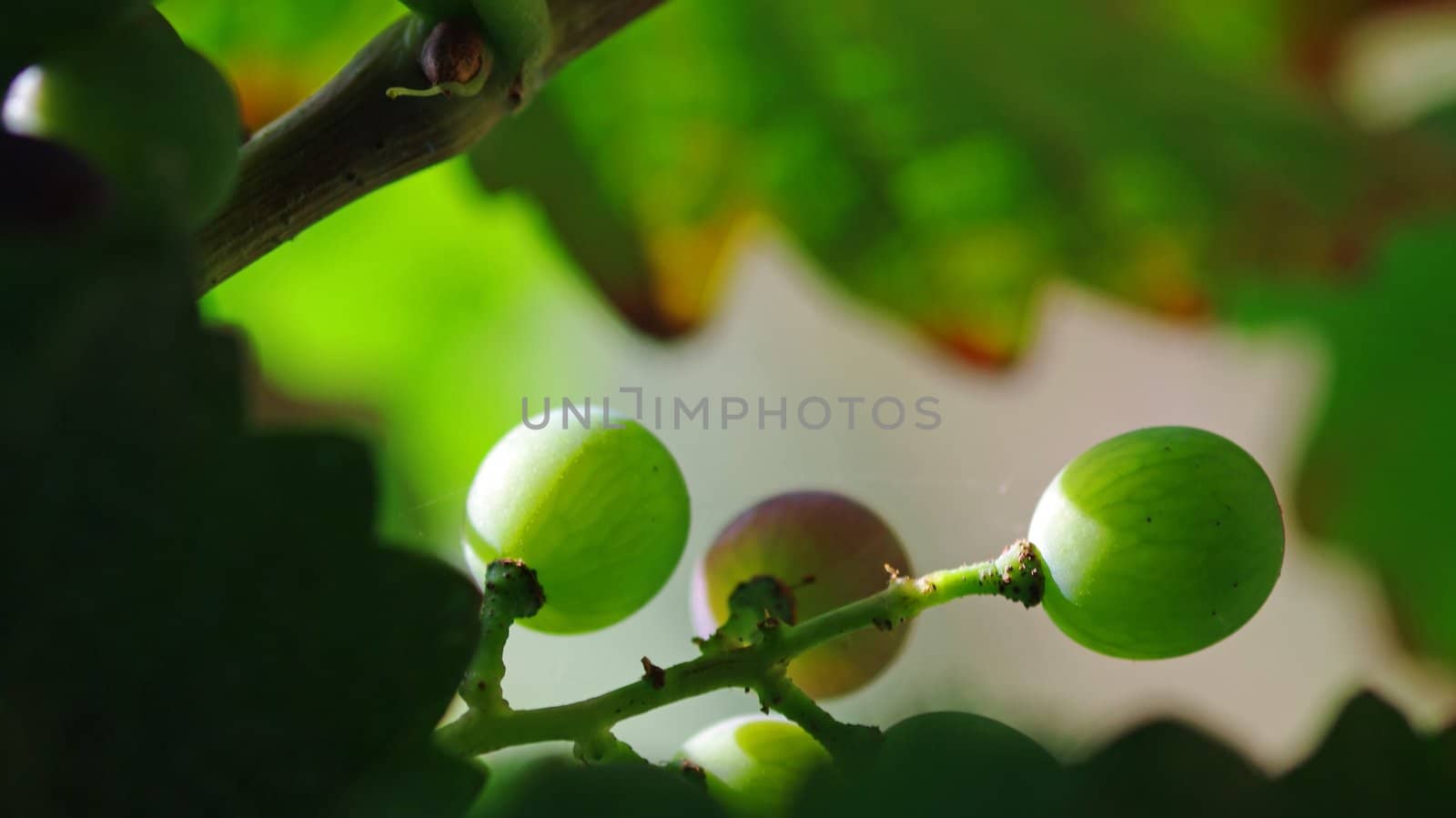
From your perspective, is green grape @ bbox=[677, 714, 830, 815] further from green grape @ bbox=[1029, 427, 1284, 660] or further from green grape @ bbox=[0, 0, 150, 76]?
green grape @ bbox=[0, 0, 150, 76]

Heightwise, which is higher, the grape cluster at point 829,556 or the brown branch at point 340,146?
the brown branch at point 340,146

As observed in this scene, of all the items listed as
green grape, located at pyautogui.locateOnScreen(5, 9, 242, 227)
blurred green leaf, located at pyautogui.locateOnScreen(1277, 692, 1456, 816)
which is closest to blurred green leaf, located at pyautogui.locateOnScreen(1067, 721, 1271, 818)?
blurred green leaf, located at pyautogui.locateOnScreen(1277, 692, 1456, 816)

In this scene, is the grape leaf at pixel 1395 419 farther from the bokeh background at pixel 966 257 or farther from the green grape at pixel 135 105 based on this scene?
the green grape at pixel 135 105

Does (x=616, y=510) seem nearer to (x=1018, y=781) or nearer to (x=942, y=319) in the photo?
(x=1018, y=781)

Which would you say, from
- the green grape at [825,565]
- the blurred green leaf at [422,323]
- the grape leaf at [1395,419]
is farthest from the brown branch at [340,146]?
the grape leaf at [1395,419]

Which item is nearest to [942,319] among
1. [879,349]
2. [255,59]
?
[879,349]
